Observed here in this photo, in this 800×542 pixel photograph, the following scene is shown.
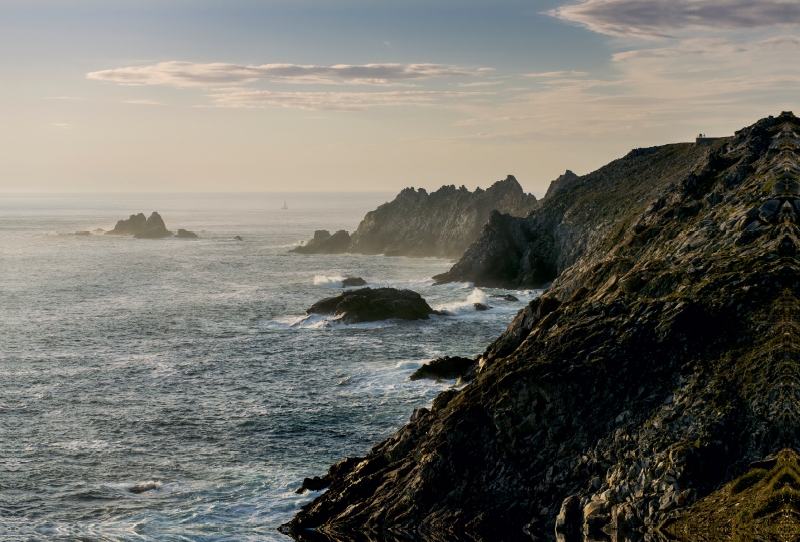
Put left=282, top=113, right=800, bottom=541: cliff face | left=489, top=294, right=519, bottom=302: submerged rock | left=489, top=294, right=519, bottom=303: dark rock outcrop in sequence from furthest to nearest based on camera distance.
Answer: left=489, top=294, right=519, bottom=302: submerged rock, left=489, top=294, right=519, bottom=303: dark rock outcrop, left=282, top=113, right=800, bottom=541: cliff face

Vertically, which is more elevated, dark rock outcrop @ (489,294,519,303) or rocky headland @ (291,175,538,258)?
rocky headland @ (291,175,538,258)

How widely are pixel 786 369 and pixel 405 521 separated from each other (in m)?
17.1

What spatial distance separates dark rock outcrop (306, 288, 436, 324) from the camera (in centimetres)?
9269

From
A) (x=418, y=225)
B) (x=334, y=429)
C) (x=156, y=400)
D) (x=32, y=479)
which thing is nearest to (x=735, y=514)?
(x=334, y=429)

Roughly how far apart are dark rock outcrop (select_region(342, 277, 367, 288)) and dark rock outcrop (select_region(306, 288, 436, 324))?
28.0 metres

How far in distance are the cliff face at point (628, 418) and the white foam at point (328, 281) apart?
84.4 m

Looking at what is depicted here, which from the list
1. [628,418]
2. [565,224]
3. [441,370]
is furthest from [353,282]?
[628,418]

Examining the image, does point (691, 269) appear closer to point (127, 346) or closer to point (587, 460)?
point (587, 460)

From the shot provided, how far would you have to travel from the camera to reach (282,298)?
113812mm

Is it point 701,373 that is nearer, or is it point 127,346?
point 701,373

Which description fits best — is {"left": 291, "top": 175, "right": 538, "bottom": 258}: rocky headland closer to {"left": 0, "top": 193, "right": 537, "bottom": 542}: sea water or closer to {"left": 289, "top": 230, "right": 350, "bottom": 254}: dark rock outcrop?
{"left": 289, "top": 230, "right": 350, "bottom": 254}: dark rock outcrop

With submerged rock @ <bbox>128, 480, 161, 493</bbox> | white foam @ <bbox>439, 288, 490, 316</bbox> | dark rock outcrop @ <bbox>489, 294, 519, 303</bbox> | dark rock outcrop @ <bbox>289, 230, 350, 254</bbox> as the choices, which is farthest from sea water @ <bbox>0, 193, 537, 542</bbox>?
dark rock outcrop @ <bbox>289, 230, 350, 254</bbox>

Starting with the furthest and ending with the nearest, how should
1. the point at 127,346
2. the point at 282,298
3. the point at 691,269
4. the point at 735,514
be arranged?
1. the point at 282,298
2. the point at 127,346
3. the point at 691,269
4. the point at 735,514

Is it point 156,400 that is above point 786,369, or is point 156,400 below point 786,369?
below
